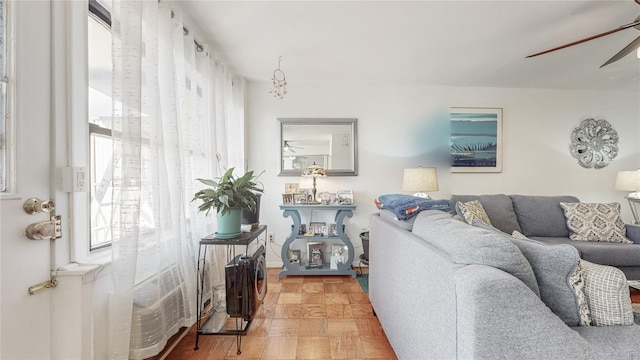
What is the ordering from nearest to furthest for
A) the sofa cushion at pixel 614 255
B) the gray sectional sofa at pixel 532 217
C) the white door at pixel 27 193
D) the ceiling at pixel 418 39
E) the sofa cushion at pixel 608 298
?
1. the white door at pixel 27 193
2. the sofa cushion at pixel 608 298
3. the ceiling at pixel 418 39
4. the sofa cushion at pixel 614 255
5. the gray sectional sofa at pixel 532 217

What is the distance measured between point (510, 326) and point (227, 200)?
148 cm

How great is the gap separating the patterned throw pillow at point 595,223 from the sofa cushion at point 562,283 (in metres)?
2.26

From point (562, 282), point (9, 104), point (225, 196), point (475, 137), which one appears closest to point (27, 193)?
point (9, 104)

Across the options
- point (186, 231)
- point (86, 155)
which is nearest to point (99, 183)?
point (86, 155)

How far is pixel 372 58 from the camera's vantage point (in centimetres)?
253

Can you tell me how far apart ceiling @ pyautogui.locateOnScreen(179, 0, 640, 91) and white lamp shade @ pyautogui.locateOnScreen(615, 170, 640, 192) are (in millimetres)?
1147

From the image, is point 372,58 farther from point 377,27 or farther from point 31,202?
point 31,202

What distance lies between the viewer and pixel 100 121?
129 cm

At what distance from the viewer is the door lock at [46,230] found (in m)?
0.93

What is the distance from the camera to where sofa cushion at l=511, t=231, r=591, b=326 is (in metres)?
0.95

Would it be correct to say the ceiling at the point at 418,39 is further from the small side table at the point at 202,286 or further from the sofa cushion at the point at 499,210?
the small side table at the point at 202,286

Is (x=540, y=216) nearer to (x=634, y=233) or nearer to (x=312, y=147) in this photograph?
(x=634, y=233)

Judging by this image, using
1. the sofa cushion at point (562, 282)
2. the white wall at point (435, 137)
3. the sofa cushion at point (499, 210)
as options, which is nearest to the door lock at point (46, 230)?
the sofa cushion at point (562, 282)

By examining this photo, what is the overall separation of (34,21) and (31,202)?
68 centimetres
